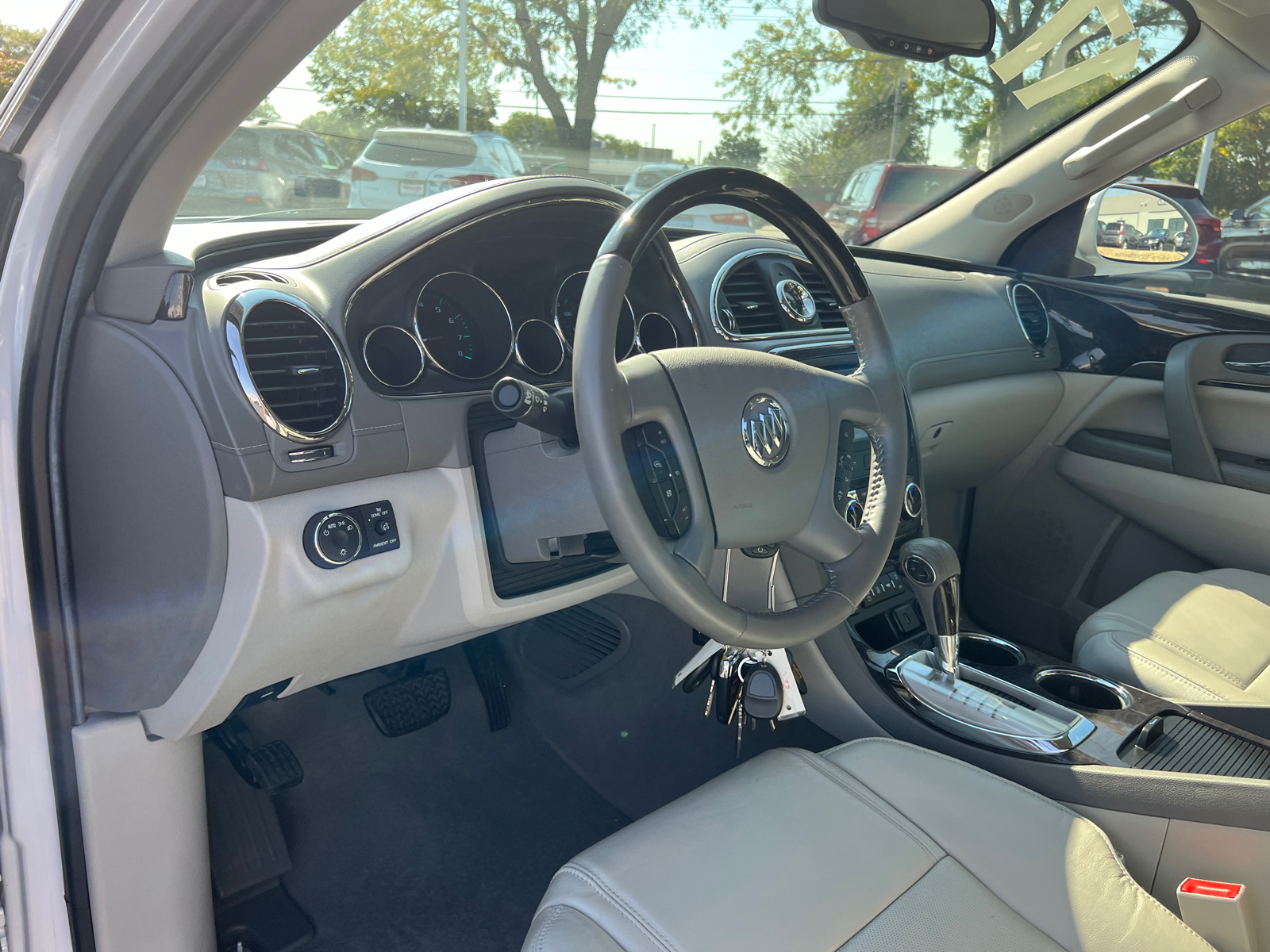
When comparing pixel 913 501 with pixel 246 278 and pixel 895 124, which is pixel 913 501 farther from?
pixel 895 124

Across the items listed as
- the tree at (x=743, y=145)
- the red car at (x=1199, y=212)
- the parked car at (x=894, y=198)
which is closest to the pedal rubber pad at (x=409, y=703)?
the parked car at (x=894, y=198)

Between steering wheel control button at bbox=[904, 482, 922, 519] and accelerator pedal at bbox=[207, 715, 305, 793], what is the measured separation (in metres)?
1.34

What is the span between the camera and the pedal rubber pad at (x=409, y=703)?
2.21 m

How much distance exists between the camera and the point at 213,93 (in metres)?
1.02

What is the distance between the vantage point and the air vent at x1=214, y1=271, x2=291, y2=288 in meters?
1.26

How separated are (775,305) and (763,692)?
3.40 ft

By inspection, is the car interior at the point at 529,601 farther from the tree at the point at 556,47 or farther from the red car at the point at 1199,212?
the tree at the point at 556,47

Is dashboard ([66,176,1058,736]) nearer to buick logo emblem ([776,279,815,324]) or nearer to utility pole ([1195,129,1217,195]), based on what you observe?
buick logo emblem ([776,279,815,324])

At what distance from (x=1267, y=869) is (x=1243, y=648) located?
66 centimetres

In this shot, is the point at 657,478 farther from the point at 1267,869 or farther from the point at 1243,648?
the point at 1243,648

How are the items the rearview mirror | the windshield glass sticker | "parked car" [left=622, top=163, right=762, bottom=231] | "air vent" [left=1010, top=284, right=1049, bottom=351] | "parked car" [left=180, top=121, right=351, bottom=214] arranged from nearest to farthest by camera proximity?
"parked car" [left=180, top=121, right=351, bottom=214]
the rearview mirror
"parked car" [left=622, top=163, right=762, bottom=231]
the windshield glass sticker
"air vent" [left=1010, top=284, right=1049, bottom=351]

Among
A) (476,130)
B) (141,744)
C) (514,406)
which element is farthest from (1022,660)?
(476,130)

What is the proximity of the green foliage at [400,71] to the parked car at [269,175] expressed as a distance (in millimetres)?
73

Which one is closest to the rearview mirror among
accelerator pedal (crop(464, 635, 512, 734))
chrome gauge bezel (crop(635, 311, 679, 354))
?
chrome gauge bezel (crop(635, 311, 679, 354))
